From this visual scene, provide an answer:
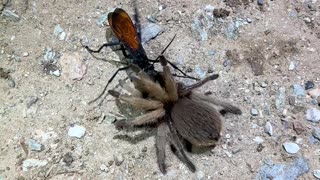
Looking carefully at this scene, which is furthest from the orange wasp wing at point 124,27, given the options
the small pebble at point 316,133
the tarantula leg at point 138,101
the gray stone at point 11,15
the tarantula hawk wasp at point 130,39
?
the small pebble at point 316,133

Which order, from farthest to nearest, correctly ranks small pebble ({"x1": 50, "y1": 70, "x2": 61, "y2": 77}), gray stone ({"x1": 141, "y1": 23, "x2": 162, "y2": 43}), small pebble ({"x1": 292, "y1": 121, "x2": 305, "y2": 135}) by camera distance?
1. gray stone ({"x1": 141, "y1": 23, "x2": 162, "y2": 43})
2. small pebble ({"x1": 50, "y1": 70, "x2": 61, "y2": 77})
3. small pebble ({"x1": 292, "y1": 121, "x2": 305, "y2": 135})

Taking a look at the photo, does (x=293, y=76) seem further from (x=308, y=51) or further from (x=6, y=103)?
(x=6, y=103)

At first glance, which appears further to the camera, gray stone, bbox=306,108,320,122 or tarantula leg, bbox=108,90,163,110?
gray stone, bbox=306,108,320,122

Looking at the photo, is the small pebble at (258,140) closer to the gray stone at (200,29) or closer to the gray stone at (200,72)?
the gray stone at (200,72)

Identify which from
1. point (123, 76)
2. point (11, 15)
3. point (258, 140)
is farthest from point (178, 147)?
point (11, 15)

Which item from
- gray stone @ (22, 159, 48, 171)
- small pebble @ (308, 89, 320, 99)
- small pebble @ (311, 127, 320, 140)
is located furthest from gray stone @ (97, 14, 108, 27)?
small pebble @ (311, 127, 320, 140)

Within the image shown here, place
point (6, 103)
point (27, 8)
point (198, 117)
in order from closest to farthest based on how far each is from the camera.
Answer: point (198, 117)
point (6, 103)
point (27, 8)

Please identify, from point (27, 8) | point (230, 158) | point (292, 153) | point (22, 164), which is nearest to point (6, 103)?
point (22, 164)

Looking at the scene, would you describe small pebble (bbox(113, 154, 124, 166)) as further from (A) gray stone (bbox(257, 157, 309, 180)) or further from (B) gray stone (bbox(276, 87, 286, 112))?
(B) gray stone (bbox(276, 87, 286, 112))
